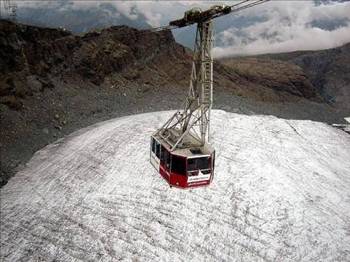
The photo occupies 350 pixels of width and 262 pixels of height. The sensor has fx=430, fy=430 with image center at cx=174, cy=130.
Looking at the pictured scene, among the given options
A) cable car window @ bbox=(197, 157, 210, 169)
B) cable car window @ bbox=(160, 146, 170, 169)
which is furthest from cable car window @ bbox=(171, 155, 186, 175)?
cable car window @ bbox=(197, 157, 210, 169)

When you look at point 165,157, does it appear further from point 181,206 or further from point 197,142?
point 181,206

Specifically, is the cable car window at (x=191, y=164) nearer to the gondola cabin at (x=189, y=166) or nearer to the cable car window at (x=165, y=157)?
the gondola cabin at (x=189, y=166)

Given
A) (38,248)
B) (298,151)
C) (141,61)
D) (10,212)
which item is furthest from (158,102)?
(38,248)

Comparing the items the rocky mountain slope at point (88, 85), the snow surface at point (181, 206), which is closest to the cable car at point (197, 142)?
the snow surface at point (181, 206)

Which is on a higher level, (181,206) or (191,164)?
(191,164)

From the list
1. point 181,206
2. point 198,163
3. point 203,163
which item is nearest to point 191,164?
point 198,163
